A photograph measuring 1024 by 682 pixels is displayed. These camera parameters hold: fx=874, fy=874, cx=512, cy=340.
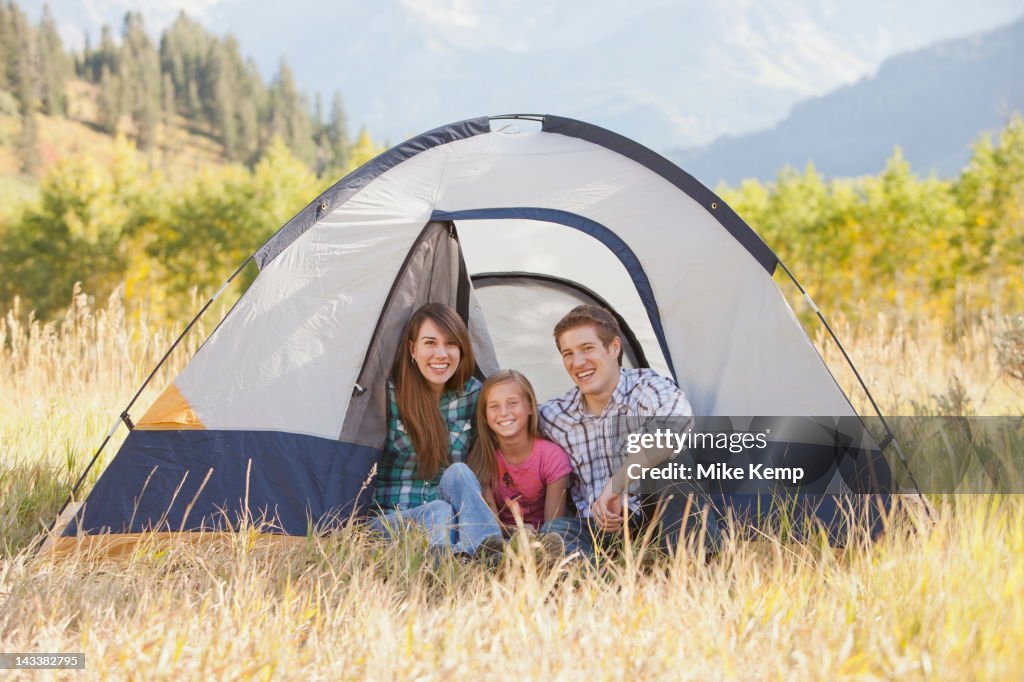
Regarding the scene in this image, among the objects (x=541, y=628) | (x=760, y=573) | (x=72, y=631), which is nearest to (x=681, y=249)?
(x=760, y=573)

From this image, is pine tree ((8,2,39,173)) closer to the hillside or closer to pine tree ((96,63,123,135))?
the hillside

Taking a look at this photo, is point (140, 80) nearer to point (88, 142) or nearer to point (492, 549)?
point (88, 142)

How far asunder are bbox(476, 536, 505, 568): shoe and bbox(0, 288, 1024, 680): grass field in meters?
0.07

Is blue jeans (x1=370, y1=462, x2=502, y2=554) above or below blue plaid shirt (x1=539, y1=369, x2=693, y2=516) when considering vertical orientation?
below

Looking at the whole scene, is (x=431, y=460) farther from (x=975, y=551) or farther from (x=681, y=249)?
(x=975, y=551)

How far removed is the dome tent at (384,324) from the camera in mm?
3078

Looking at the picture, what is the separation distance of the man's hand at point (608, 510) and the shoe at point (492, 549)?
352 millimetres

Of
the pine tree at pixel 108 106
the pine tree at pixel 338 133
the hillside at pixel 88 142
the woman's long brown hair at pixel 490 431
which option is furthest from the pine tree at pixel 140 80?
the woman's long brown hair at pixel 490 431

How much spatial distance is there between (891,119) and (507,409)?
188849 mm

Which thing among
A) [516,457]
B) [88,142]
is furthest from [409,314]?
[88,142]

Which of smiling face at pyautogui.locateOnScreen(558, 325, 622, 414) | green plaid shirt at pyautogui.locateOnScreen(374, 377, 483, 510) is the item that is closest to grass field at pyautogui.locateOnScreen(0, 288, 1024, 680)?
green plaid shirt at pyautogui.locateOnScreen(374, 377, 483, 510)

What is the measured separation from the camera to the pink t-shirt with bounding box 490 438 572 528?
10.8 feet

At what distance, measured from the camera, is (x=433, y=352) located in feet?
11.2

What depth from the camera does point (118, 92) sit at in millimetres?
63844
